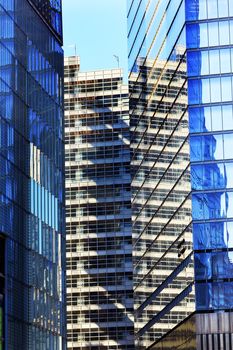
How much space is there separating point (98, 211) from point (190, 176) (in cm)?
7629

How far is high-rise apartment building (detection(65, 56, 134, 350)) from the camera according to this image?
162 m

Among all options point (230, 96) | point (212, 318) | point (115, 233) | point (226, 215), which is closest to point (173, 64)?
point (230, 96)

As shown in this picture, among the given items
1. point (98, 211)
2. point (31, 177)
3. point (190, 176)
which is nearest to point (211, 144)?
point (190, 176)

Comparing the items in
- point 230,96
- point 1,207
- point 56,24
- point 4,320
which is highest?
point 56,24

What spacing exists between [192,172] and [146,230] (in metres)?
19.6

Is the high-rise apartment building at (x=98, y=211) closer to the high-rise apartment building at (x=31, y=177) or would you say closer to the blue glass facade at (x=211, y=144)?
the high-rise apartment building at (x=31, y=177)

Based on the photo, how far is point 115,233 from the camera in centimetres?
16575

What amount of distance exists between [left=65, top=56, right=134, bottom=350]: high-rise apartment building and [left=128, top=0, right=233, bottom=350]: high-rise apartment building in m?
52.9

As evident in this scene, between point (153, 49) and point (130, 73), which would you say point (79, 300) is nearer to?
point (130, 73)

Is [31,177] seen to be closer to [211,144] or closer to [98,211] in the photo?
[211,144]

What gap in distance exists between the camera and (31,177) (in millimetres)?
87500

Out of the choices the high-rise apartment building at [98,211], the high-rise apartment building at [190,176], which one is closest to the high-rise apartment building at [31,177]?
the high-rise apartment building at [190,176]

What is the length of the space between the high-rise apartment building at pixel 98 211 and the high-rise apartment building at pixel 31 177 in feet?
224

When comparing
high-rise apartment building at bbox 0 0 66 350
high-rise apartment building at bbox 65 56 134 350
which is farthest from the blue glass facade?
high-rise apartment building at bbox 65 56 134 350
